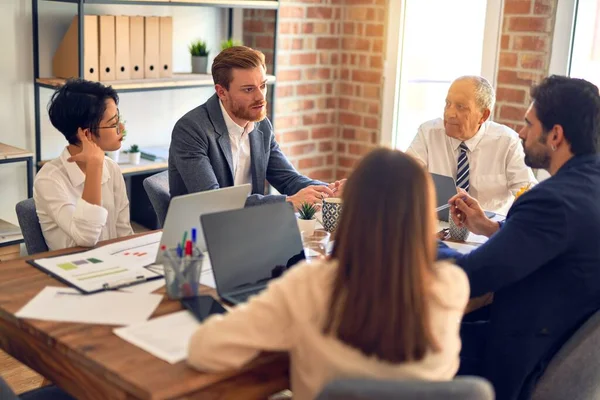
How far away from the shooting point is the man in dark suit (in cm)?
190

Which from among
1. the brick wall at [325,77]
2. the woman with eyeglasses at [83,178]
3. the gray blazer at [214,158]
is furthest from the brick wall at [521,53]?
the woman with eyeglasses at [83,178]

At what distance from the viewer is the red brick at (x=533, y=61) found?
150 inches

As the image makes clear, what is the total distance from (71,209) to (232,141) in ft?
2.83

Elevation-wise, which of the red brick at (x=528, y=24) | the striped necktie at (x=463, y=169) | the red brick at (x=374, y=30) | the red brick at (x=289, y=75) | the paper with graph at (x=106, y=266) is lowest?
the paper with graph at (x=106, y=266)

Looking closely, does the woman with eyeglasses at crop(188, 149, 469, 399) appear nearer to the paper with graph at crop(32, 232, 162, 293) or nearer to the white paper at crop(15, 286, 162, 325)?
the white paper at crop(15, 286, 162, 325)

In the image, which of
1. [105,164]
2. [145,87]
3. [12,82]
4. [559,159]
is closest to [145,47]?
[145,87]

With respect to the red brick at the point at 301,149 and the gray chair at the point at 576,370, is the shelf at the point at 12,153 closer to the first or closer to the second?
the red brick at the point at 301,149

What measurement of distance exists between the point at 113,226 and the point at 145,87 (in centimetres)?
130

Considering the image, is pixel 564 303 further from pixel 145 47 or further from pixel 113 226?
pixel 145 47

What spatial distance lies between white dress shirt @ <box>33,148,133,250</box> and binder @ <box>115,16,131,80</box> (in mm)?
1239

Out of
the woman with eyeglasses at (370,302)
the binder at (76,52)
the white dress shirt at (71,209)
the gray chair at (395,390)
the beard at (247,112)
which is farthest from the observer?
the binder at (76,52)

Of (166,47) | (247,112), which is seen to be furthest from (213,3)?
(247,112)

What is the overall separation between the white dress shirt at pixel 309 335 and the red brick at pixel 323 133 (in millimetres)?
3211

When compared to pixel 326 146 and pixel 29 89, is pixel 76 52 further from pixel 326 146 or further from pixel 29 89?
pixel 326 146
